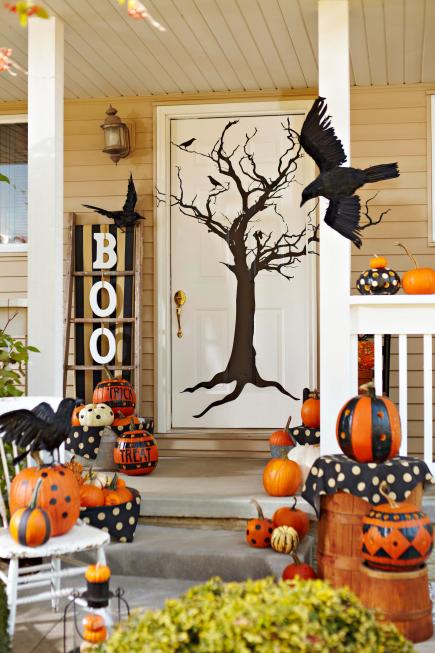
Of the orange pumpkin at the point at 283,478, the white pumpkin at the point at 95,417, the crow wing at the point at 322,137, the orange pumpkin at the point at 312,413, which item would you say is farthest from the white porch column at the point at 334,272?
the white pumpkin at the point at 95,417

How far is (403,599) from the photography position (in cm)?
293

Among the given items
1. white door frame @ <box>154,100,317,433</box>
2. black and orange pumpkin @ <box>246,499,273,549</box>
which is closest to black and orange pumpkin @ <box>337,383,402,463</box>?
black and orange pumpkin @ <box>246,499,273,549</box>

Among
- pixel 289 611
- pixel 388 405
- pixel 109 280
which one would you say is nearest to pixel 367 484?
pixel 388 405

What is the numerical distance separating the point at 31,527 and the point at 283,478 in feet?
5.22

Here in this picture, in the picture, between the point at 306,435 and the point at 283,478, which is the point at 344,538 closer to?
the point at 283,478

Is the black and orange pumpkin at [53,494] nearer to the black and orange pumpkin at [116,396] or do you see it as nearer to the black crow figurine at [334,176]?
the black crow figurine at [334,176]

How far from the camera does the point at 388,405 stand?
3.23m

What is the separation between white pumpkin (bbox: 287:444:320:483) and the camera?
4188 mm

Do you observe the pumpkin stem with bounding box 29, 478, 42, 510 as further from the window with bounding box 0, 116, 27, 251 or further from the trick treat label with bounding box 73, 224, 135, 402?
the window with bounding box 0, 116, 27, 251

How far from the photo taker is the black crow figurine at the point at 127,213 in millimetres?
5590

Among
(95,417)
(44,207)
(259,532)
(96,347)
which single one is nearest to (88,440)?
(95,417)

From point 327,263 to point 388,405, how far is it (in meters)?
0.99

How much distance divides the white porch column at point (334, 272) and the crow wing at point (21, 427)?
5.01 ft

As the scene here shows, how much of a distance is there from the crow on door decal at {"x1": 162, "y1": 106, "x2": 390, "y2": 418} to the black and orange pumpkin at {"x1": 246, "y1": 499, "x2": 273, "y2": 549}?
1.98 metres
